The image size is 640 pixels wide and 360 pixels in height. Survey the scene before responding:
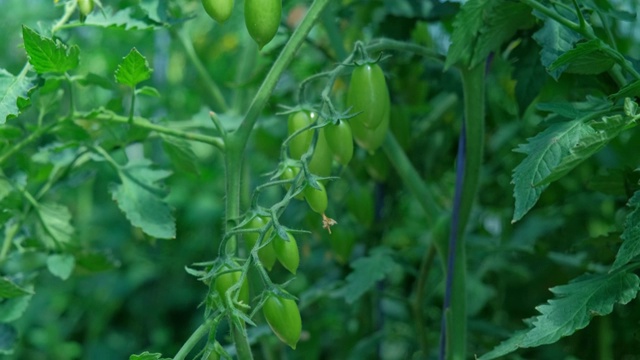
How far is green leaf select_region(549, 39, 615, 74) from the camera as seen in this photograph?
84cm

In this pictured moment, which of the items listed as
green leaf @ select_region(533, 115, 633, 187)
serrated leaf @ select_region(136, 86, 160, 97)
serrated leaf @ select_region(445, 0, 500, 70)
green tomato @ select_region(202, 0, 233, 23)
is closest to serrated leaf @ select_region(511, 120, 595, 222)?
green leaf @ select_region(533, 115, 633, 187)

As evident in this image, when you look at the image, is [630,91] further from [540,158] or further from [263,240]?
[263,240]

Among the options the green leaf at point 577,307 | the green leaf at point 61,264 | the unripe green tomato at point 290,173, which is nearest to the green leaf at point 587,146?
the green leaf at point 577,307

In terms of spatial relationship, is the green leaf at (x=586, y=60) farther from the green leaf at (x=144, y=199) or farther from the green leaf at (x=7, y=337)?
the green leaf at (x=7, y=337)

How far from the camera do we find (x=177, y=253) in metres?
2.56

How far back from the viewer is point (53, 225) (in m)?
1.17

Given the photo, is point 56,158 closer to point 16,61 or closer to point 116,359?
point 116,359

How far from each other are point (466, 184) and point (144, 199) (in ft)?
1.29

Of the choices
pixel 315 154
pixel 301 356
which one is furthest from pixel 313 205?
pixel 301 356

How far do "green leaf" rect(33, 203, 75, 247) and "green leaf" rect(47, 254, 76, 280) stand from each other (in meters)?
0.02

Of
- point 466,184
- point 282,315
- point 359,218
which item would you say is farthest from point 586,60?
point 359,218

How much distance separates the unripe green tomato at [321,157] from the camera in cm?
95

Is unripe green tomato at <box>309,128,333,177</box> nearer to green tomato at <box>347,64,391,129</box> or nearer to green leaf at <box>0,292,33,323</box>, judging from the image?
green tomato at <box>347,64,391,129</box>

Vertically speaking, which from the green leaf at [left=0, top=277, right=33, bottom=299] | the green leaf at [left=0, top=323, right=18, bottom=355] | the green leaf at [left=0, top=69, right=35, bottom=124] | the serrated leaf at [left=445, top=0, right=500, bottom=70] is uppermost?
the green leaf at [left=0, top=69, right=35, bottom=124]
